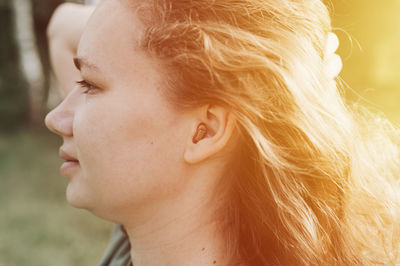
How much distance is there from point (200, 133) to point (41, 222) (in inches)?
188

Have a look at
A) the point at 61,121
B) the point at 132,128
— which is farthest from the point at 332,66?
the point at 61,121

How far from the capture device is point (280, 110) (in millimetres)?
1544

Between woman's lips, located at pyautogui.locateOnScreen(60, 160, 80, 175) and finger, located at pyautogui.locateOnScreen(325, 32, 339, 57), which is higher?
finger, located at pyautogui.locateOnScreen(325, 32, 339, 57)

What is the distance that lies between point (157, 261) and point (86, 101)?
0.54 metres

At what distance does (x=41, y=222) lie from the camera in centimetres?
587

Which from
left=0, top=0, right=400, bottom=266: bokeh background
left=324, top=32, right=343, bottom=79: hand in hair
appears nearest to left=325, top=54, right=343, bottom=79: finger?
left=324, top=32, right=343, bottom=79: hand in hair

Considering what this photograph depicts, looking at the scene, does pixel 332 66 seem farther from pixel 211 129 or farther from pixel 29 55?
pixel 29 55

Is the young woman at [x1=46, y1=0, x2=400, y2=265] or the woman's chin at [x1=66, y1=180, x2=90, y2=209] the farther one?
the woman's chin at [x1=66, y1=180, x2=90, y2=209]

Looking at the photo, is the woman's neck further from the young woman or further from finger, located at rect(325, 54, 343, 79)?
finger, located at rect(325, 54, 343, 79)

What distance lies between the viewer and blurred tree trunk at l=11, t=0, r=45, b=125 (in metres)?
9.88

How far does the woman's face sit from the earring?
33mm

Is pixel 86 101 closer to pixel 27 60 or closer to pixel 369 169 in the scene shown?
pixel 369 169

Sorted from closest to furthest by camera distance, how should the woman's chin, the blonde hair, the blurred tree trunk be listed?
1. the blonde hair
2. the woman's chin
3. the blurred tree trunk

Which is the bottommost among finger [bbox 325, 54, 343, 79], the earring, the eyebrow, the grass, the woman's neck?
the grass
